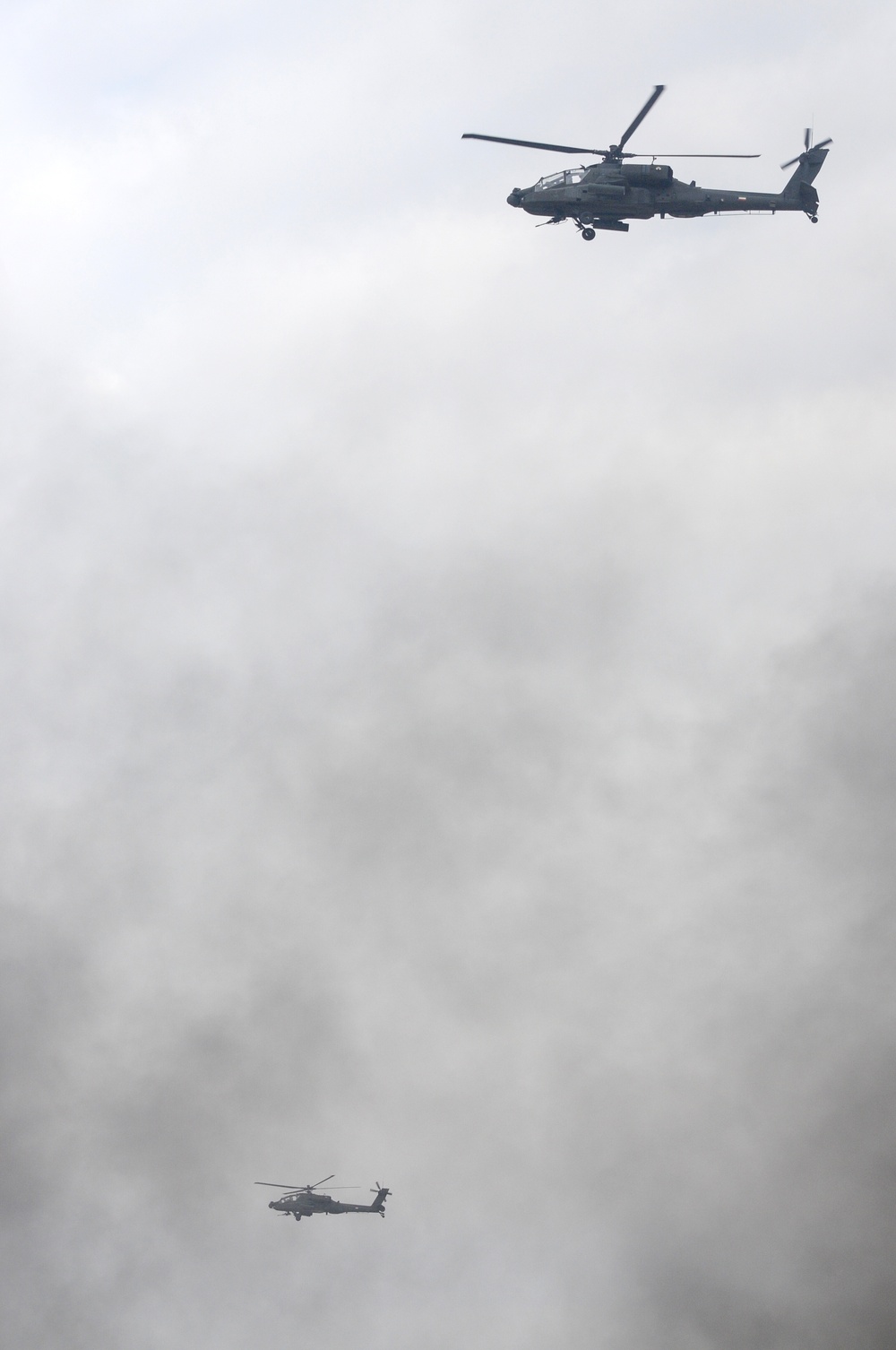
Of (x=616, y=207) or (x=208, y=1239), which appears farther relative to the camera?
(x=208, y=1239)

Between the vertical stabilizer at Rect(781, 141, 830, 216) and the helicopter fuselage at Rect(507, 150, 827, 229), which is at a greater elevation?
the vertical stabilizer at Rect(781, 141, 830, 216)

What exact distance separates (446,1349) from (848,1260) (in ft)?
111

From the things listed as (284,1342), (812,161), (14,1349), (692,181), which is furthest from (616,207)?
(14,1349)

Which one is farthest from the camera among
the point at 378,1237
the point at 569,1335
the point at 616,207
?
the point at 378,1237

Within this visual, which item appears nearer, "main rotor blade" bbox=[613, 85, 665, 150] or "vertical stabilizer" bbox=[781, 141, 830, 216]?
"main rotor blade" bbox=[613, 85, 665, 150]

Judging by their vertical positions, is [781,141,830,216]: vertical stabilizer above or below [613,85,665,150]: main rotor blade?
above

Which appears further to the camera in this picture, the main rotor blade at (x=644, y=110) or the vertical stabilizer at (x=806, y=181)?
the vertical stabilizer at (x=806, y=181)

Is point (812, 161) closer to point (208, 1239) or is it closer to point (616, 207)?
point (616, 207)

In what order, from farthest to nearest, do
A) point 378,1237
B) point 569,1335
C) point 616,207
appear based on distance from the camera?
point 378,1237
point 569,1335
point 616,207

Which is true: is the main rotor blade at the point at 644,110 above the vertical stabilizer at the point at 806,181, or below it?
below

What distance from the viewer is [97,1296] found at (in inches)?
4611

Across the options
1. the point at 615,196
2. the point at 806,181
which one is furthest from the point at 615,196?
the point at 806,181

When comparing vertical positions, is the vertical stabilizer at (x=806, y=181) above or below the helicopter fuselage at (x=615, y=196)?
above

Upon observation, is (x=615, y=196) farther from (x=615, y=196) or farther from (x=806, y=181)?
(x=806, y=181)
